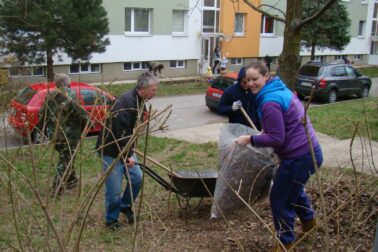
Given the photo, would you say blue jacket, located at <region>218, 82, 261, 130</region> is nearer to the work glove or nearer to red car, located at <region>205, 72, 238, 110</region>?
the work glove

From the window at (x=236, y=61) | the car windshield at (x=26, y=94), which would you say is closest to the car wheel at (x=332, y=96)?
the car windshield at (x=26, y=94)

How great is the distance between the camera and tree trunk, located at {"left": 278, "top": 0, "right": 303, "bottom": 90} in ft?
19.2

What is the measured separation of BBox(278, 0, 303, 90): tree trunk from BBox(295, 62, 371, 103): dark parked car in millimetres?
11840

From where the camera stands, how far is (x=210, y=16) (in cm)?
2767

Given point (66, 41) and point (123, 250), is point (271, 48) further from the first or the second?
point (123, 250)

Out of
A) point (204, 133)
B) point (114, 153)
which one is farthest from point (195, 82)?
point (114, 153)

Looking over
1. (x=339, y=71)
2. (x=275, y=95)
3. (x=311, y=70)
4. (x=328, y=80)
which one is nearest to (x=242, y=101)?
(x=275, y=95)

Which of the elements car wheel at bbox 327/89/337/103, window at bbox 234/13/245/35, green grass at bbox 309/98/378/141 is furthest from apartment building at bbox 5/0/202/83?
green grass at bbox 309/98/378/141

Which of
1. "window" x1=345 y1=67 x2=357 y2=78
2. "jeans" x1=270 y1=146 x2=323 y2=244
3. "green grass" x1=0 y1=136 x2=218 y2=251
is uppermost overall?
"window" x1=345 y1=67 x2=357 y2=78

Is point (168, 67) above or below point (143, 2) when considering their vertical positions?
below

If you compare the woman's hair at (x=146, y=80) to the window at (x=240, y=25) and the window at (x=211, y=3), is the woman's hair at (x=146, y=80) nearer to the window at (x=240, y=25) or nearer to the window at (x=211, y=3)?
the window at (x=211, y=3)

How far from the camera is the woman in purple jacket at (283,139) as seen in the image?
371cm

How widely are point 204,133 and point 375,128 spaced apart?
3.94 m

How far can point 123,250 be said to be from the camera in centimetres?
445
